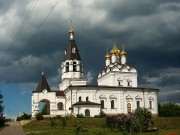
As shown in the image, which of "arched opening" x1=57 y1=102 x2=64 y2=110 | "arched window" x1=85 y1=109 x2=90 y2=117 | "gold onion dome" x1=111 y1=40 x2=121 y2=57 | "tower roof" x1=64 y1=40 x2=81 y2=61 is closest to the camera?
"arched window" x1=85 y1=109 x2=90 y2=117

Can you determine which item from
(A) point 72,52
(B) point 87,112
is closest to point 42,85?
(A) point 72,52

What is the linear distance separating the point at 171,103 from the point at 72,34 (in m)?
34.8

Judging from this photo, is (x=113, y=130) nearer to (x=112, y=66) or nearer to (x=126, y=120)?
(x=126, y=120)

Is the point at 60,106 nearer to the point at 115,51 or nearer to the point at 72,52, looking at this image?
the point at 72,52

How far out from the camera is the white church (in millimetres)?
53750

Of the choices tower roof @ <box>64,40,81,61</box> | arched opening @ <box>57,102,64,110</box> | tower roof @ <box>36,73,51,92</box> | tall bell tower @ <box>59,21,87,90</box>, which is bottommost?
arched opening @ <box>57,102,64,110</box>

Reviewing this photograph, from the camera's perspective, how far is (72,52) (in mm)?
60312

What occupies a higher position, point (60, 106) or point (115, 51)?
point (115, 51)

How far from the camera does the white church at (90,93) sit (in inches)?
2116

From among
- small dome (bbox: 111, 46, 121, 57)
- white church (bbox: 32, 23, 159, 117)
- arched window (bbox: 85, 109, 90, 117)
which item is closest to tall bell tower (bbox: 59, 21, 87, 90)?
white church (bbox: 32, 23, 159, 117)

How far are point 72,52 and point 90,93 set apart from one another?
9.73m

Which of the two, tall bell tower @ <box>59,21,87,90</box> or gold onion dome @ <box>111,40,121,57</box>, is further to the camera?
gold onion dome @ <box>111,40,121,57</box>

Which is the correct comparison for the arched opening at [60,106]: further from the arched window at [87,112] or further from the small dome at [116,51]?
the small dome at [116,51]

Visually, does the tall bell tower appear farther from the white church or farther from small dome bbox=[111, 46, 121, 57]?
small dome bbox=[111, 46, 121, 57]
